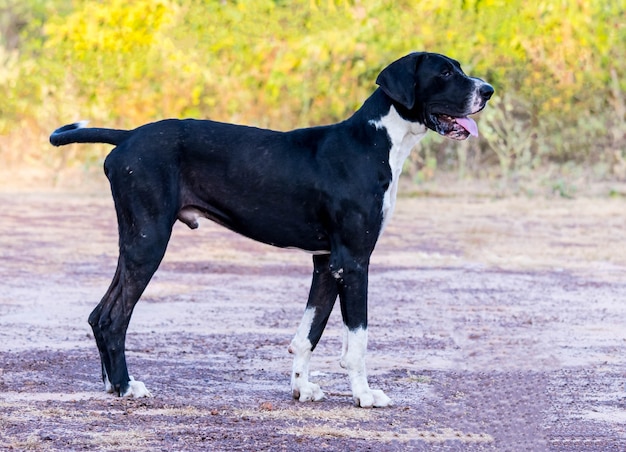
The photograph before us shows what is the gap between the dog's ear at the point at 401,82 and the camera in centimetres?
738

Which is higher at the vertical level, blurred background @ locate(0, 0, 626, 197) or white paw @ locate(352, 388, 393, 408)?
white paw @ locate(352, 388, 393, 408)

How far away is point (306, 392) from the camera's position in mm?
7344

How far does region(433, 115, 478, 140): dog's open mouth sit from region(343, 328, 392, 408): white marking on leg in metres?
1.19

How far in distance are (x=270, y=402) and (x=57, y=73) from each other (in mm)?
17451

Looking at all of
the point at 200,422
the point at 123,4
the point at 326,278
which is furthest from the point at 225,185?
the point at 123,4

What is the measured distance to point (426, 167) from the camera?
79.5 ft

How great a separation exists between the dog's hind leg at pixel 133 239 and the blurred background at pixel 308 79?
15.5 m

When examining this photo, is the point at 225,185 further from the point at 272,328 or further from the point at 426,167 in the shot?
the point at 426,167

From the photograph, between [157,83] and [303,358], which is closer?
[303,358]

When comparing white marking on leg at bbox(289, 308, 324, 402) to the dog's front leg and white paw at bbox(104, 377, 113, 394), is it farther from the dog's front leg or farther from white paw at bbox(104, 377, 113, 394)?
white paw at bbox(104, 377, 113, 394)

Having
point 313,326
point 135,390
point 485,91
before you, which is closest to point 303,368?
point 313,326

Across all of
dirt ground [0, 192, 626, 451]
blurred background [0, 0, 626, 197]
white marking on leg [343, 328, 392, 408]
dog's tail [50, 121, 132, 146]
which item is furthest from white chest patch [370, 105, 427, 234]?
blurred background [0, 0, 626, 197]

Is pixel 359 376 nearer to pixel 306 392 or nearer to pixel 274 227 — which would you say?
pixel 306 392

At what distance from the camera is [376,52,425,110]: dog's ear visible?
738cm
